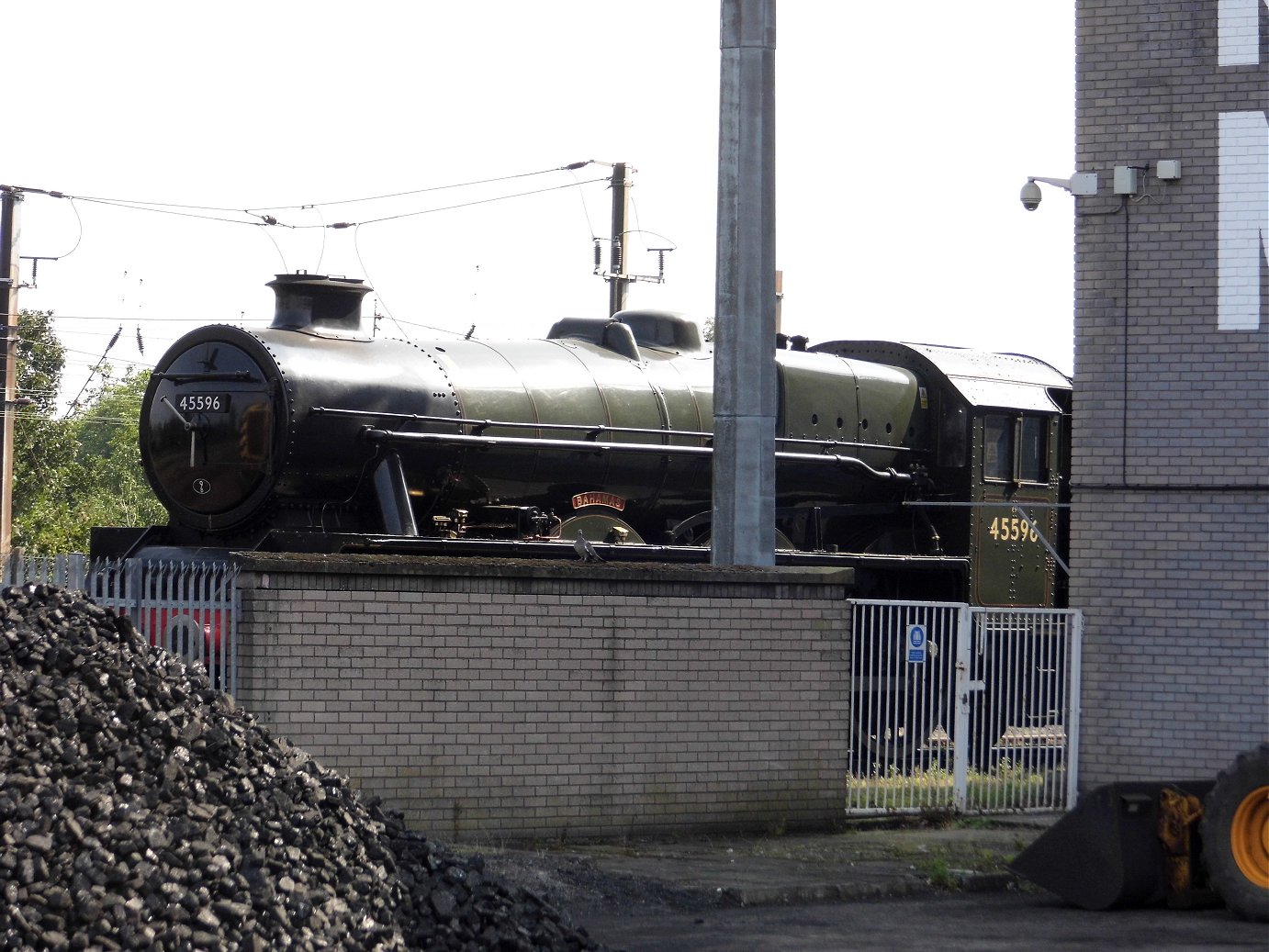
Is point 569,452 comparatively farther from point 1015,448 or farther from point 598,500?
point 1015,448

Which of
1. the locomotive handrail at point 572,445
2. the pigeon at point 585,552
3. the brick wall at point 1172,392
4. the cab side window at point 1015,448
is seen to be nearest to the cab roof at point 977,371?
the cab side window at point 1015,448

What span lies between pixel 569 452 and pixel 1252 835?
259 inches

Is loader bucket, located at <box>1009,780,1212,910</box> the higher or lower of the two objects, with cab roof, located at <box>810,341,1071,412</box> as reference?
lower

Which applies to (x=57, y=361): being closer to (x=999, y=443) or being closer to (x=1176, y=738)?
(x=999, y=443)

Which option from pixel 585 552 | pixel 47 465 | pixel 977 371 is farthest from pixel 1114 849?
pixel 47 465

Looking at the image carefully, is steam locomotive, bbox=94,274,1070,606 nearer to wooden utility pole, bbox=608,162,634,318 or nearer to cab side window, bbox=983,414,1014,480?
cab side window, bbox=983,414,1014,480

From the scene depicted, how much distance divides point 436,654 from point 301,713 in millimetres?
A: 929

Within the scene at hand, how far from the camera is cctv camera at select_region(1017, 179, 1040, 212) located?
1267cm

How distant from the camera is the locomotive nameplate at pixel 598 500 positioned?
14102 mm

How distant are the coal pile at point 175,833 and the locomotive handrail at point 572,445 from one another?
15.4 ft

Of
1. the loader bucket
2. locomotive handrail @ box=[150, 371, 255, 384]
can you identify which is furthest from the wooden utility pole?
the loader bucket

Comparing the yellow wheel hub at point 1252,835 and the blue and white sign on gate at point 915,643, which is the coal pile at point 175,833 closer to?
the yellow wheel hub at point 1252,835

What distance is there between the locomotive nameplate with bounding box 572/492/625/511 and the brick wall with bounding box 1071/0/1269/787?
4.01 m

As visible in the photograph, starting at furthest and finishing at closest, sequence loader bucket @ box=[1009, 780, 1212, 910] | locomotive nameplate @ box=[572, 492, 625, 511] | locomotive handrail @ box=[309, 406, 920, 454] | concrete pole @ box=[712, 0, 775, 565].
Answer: locomotive nameplate @ box=[572, 492, 625, 511]
locomotive handrail @ box=[309, 406, 920, 454]
concrete pole @ box=[712, 0, 775, 565]
loader bucket @ box=[1009, 780, 1212, 910]
